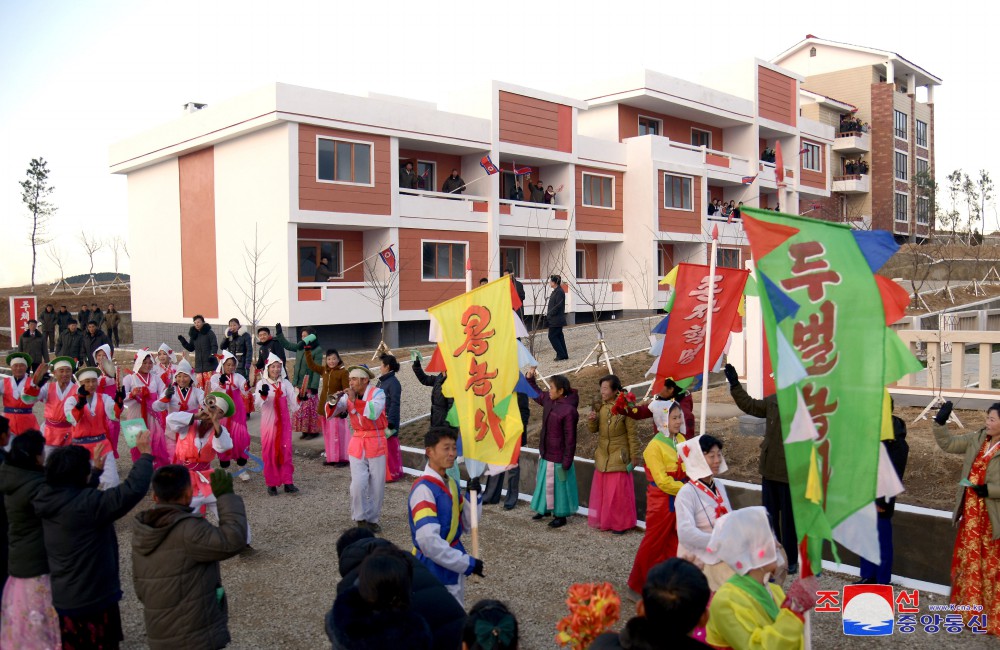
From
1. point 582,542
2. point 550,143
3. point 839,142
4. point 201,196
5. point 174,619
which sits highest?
point 839,142

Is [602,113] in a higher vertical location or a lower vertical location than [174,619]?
higher

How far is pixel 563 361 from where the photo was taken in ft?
64.1

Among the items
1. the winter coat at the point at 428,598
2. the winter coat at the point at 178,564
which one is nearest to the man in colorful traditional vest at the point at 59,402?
the winter coat at the point at 178,564

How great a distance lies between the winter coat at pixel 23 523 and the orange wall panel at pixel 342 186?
63.9ft

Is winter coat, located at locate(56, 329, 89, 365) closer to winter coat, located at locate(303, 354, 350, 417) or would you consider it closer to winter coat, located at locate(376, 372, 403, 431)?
winter coat, located at locate(303, 354, 350, 417)

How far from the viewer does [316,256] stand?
84.1 ft

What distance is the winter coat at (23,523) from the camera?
4.78m

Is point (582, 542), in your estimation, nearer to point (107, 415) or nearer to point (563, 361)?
point (107, 415)

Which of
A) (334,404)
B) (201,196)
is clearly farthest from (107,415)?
(201,196)

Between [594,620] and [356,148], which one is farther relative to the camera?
[356,148]

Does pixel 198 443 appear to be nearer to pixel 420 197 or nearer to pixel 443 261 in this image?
pixel 420 197

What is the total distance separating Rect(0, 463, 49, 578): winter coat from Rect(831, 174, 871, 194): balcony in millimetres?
51754

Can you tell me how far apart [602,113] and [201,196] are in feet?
52.5

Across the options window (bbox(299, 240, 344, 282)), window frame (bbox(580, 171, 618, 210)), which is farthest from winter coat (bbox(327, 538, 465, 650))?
window frame (bbox(580, 171, 618, 210))
